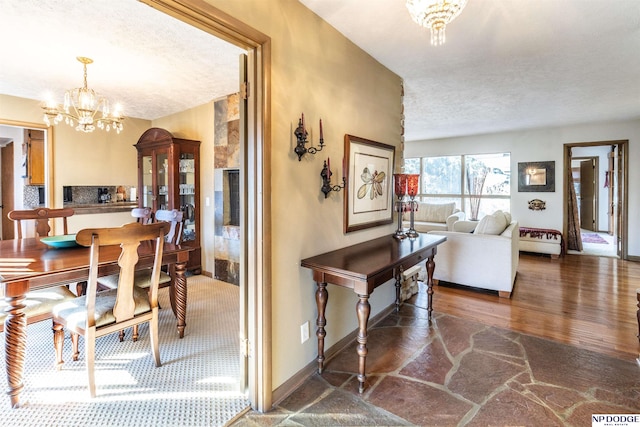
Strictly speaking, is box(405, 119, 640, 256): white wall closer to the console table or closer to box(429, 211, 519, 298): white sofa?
box(429, 211, 519, 298): white sofa

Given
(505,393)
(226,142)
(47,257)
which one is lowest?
(505,393)

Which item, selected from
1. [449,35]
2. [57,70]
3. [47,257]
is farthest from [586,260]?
[57,70]

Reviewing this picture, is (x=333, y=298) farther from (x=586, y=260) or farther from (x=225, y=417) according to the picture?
(x=586, y=260)

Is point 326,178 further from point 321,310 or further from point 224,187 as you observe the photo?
point 224,187

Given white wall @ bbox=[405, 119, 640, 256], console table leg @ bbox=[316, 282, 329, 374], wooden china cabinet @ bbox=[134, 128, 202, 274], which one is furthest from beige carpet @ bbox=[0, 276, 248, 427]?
white wall @ bbox=[405, 119, 640, 256]

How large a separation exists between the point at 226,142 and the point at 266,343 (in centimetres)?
306

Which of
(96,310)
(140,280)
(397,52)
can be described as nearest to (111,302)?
(96,310)

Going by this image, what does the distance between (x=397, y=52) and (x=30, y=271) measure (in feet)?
10.2

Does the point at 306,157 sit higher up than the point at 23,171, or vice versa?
the point at 23,171

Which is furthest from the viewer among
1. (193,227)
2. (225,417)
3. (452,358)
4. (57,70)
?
(193,227)

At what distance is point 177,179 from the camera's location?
4.38m

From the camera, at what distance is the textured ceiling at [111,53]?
7.14ft

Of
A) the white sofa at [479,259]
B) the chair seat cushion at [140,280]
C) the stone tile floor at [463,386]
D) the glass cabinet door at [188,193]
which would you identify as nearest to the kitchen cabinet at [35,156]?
the glass cabinet door at [188,193]

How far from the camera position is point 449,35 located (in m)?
2.41
